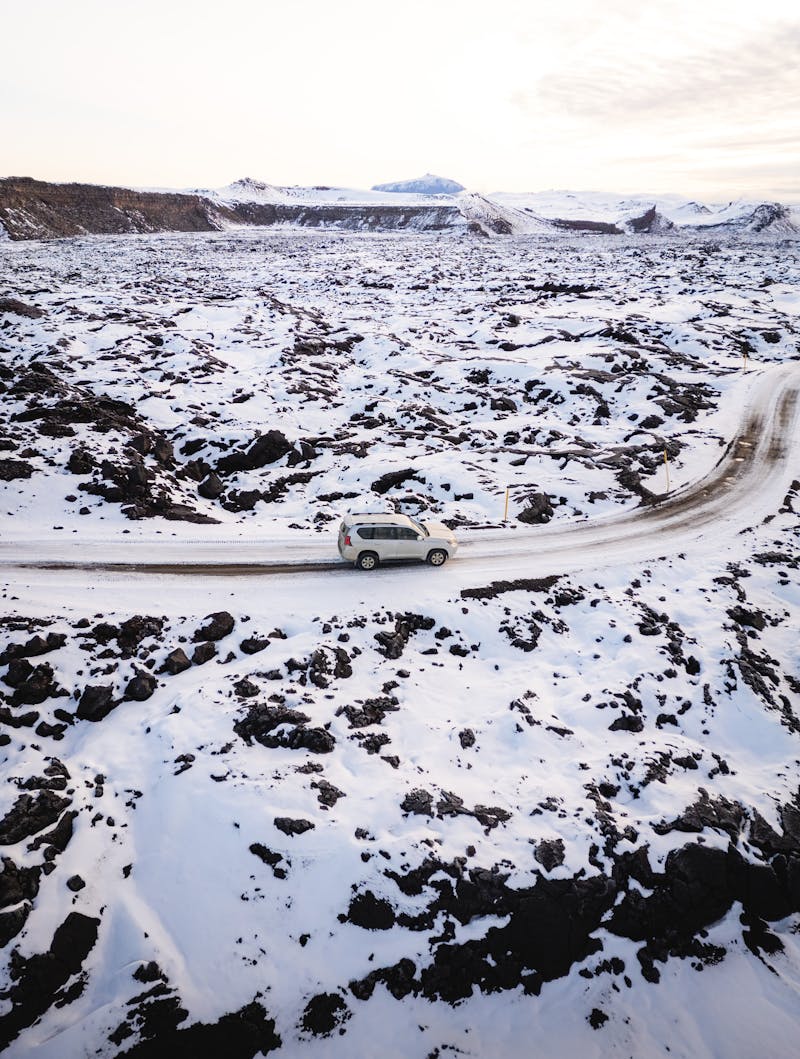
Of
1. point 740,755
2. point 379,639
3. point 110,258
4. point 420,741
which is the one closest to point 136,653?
point 379,639

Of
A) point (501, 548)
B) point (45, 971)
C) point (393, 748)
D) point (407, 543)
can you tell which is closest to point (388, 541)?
point (407, 543)

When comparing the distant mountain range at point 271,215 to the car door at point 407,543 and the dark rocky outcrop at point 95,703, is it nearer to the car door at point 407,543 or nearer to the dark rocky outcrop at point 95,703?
the car door at point 407,543

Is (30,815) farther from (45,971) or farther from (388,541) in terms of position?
(388,541)

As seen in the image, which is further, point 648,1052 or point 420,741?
point 420,741

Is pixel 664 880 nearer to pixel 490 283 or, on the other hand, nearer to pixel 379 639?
pixel 379 639

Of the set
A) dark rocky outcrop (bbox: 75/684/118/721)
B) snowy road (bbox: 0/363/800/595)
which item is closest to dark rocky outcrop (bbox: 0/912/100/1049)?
dark rocky outcrop (bbox: 75/684/118/721)
